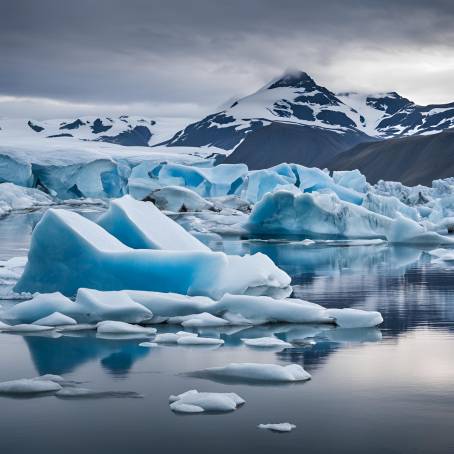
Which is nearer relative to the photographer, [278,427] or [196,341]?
[278,427]

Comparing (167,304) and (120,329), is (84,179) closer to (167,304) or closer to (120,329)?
(167,304)

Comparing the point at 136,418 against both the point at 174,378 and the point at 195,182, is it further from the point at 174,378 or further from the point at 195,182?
the point at 195,182

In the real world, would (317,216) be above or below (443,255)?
above

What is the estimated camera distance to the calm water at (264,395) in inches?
217

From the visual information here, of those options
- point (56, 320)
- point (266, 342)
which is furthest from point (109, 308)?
point (266, 342)

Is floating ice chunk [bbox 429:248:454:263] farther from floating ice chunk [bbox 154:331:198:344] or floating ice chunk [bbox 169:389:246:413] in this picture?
floating ice chunk [bbox 169:389:246:413]

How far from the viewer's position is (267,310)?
383 inches

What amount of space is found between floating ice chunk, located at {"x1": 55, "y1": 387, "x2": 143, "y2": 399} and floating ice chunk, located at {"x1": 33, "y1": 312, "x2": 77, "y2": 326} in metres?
2.77

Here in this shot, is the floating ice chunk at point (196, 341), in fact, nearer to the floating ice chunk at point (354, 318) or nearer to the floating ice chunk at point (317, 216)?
the floating ice chunk at point (354, 318)

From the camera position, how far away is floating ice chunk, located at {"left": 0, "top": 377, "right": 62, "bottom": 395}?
6602 millimetres

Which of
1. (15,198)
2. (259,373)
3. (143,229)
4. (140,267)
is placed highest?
(15,198)

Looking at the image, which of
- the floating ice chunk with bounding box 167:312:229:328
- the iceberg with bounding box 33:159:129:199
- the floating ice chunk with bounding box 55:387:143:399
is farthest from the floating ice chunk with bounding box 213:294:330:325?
the iceberg with bounding box 33:159:129:199

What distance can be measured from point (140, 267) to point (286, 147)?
137 meters

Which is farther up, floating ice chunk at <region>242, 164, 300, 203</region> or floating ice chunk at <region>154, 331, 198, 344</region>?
floating ice chunk at <region>242, 164, 300, 203</region>
